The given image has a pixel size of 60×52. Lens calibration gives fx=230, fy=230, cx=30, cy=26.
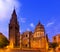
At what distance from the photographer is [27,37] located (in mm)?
69938

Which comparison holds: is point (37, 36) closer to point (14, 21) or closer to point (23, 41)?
point (23, 41)

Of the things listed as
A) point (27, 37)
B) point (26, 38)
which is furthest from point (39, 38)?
point (26, 38)

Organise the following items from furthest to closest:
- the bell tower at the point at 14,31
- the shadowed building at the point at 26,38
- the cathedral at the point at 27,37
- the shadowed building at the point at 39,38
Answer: the bell tower at the point at 14,31
the shadowed building at the point at 26,38
the cathedral at the point at 27,37
the shadowed building at the point at 39,38

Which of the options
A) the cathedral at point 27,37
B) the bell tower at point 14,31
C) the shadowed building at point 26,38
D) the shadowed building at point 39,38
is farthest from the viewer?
the bell tower at point 14,31

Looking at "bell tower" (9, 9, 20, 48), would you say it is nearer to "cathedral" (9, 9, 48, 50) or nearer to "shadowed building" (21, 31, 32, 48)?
"cathedral" (9, 9, 48, 50)

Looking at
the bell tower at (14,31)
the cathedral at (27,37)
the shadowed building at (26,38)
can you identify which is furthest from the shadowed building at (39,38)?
the bell tower at (14,31)

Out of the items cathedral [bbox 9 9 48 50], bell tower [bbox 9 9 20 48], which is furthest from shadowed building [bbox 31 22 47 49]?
bell tower [bbox 9 9 20 48]

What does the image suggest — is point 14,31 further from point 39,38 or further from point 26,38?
point 39,38

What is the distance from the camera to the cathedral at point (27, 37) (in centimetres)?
6475

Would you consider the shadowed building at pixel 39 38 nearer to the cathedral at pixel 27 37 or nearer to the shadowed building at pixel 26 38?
the cathedral at pixel 27 37

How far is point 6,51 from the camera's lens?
6028cm

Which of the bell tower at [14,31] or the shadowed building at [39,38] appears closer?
the shadowed building at [39,38]

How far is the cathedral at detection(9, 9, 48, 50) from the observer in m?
64.8

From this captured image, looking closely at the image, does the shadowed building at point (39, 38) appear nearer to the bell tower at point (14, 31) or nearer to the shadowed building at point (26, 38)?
the shadowed building at point (26, 38)
